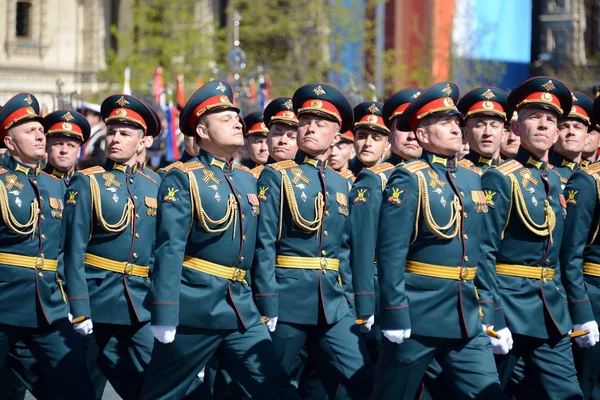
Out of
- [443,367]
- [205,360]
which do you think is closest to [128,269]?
[205,360]

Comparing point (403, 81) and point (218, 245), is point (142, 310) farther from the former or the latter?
point (403, 81)

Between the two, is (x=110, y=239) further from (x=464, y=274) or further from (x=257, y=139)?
(x=257, y=139)

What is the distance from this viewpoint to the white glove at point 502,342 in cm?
697

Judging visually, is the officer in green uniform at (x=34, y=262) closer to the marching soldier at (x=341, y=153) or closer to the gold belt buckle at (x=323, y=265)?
the gold belt buckle at (x=323, y=265)

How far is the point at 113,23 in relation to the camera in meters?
46.0

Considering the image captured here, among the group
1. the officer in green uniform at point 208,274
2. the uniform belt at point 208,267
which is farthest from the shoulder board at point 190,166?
the uniform belt at point 208,267

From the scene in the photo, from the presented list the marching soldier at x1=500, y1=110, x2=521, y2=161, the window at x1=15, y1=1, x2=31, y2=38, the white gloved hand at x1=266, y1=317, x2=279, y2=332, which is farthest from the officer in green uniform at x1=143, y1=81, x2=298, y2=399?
the window at x1=15, y1=1, x2=31, y2=38

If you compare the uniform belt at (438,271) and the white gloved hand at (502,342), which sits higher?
the uniform belt at (438,271)

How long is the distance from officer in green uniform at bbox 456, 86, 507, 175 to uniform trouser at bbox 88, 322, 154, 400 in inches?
93.5

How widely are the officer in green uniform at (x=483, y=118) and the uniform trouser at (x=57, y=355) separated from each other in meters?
2.77

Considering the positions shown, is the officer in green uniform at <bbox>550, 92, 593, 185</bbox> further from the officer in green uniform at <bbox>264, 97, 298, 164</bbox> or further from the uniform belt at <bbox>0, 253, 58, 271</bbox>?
the uniform belt at <bbox>0, 253, 58, 271</bbox>

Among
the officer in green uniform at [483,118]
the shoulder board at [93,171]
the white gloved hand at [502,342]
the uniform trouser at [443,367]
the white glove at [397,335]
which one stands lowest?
the uniform trouser at [443,367]

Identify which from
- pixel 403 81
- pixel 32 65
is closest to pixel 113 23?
pixel 32 65

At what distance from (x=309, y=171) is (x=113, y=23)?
3891 centimetres
